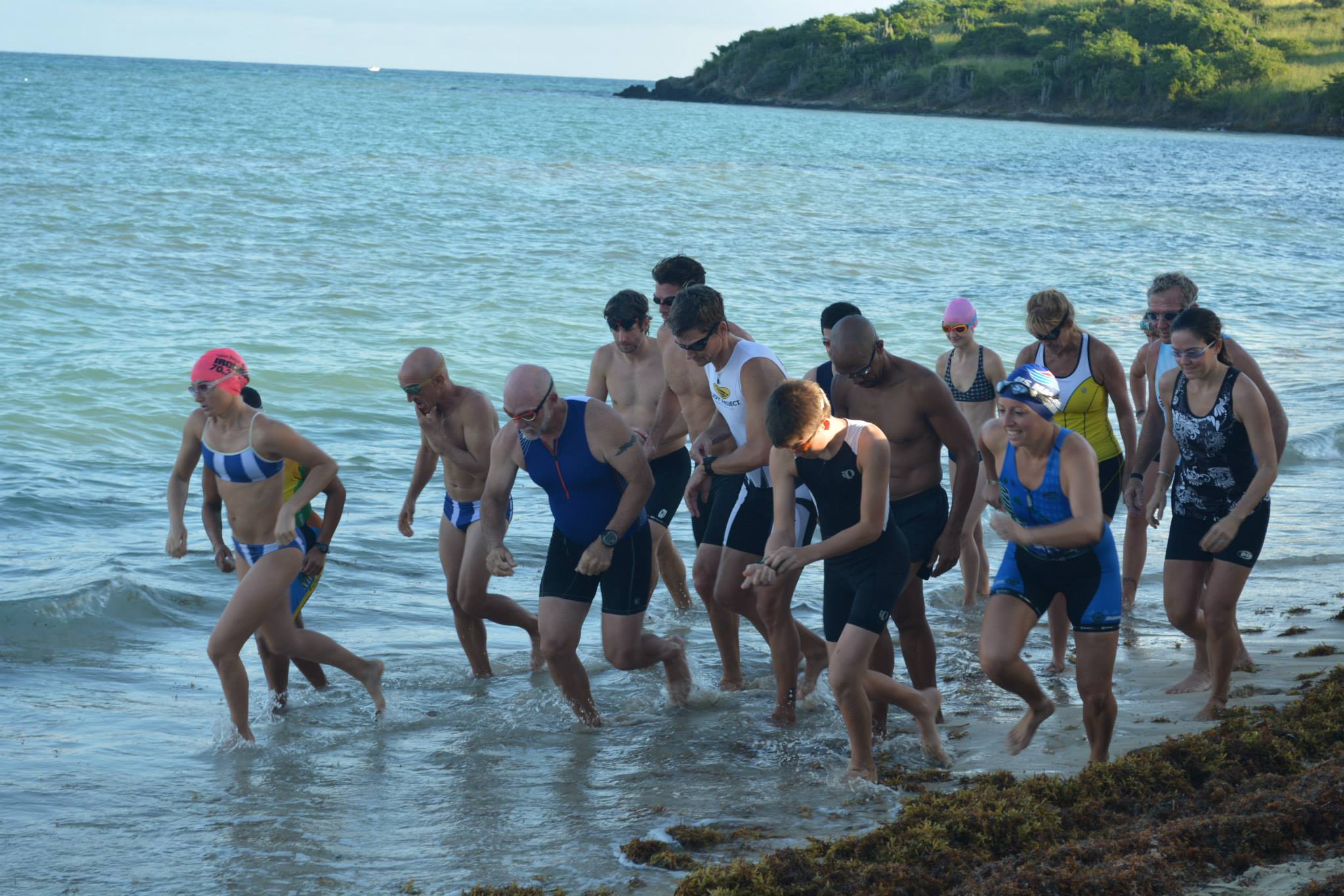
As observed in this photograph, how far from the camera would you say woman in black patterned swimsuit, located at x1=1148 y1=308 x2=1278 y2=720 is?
5.24 meters

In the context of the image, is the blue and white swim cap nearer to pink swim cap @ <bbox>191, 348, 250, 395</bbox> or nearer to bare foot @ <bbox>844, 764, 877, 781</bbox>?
bare foot @ <bbox>844, 764, 877, 781</bbox>

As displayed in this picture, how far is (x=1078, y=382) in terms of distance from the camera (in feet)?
21.0

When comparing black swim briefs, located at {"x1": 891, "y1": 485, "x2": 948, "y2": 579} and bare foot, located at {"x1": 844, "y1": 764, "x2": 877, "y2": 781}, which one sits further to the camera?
black swim briefs, located at {"x1": 891, "y1": 485, "x2": 948, "y2": 579}

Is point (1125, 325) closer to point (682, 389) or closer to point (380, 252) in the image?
point (380, 252)

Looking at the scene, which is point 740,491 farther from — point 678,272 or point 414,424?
point 414,424

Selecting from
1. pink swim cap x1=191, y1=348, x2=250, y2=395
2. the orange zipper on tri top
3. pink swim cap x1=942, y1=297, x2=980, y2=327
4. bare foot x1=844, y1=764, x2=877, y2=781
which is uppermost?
pink swim cap x1=942, y1=297, x2=980, y2=327

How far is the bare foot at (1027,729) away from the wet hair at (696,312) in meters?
2.11

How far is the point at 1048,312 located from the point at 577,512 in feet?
8.38

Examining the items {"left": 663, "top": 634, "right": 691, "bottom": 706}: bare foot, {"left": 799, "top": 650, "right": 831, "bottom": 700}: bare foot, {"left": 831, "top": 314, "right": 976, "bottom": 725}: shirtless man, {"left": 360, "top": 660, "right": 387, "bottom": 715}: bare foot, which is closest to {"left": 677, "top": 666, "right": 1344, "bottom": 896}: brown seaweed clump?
{"left": 831, "top": 314, "right": 976, "bottom": 725}: shirtless man

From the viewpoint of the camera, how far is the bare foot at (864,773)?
16.4 ft

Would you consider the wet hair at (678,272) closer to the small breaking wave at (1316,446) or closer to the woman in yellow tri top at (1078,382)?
the woman in yellow tri top at (1078,382)

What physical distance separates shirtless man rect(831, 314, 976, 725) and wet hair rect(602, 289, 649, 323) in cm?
134

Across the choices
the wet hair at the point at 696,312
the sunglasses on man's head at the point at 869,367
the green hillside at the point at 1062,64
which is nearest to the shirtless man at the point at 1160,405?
the sunglasses on man's head at the point at 869,367

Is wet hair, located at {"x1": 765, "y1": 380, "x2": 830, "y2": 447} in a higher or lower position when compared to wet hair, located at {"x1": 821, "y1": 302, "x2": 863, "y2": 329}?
lower
